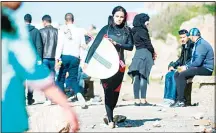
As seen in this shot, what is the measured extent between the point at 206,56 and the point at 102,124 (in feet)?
9.72

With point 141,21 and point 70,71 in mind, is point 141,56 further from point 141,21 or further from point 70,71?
point 70,71

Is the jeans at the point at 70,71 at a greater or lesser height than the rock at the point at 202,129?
greater

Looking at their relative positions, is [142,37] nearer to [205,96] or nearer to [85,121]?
[205,96]

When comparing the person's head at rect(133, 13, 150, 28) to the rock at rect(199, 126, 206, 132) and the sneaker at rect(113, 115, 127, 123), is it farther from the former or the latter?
the rock at rect(199, 126, 206, 132)

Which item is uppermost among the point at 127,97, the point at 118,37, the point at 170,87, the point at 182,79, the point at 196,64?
the point at 118,37

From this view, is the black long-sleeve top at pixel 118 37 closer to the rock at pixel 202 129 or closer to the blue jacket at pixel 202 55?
the rock at pixel 202 129

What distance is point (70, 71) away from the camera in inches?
393

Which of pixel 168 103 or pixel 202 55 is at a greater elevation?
pixel 202 55

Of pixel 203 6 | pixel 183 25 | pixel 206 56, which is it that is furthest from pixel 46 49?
pixel 203 6

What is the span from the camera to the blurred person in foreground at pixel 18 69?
3439 mm

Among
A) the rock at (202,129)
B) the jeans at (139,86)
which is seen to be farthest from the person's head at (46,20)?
the rock at (202,129)

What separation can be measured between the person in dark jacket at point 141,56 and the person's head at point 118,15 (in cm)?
276

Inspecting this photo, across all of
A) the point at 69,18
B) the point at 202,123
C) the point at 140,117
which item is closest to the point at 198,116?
the point at 202,123

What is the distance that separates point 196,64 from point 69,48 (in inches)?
78.0
